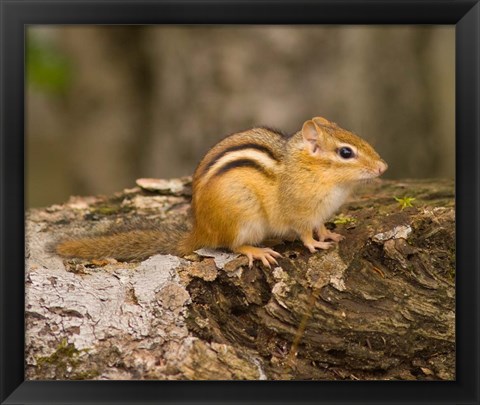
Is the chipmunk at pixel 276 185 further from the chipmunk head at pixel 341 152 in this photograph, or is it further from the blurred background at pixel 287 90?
the blurred background at pixel 287 90

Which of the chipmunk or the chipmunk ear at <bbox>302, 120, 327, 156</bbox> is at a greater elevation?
the chipmunk ear at <bbox>302, 120, 327, 156</bbox>

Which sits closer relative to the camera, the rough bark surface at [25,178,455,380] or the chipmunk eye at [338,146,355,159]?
the rough bark surface at [25,178,455,380]

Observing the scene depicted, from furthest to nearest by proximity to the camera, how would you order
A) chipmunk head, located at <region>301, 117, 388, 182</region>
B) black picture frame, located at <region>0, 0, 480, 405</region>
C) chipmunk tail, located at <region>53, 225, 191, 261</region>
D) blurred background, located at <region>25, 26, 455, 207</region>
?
1. blurred background, located at <region>25, 26, 455, 207</region>
2. chipmunk tail, located at <region>53, 225, 191, 261</region>
3. chipmunk head, located at <region>301, 117, 388, 182</region>
4. black picture frame, located at <region>0, 0, 480, 405</region>

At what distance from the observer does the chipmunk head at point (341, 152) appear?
12.3 ft

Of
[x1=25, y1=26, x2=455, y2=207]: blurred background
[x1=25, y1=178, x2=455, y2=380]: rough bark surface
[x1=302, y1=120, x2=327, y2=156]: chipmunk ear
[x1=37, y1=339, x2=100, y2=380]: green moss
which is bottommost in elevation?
[x1=37, y1=339, x2=100, y2=380]: green moss

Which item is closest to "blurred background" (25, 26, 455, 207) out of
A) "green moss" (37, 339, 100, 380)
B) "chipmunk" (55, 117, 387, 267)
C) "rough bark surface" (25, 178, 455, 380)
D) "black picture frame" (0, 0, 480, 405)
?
"chipmunk" (55, 117, 387, 267)

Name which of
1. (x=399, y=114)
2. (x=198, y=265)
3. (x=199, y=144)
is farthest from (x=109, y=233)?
(x=399, y=114)

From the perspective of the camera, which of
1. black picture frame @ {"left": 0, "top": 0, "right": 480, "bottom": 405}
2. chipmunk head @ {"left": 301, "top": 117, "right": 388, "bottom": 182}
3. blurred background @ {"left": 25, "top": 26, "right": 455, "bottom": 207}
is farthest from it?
blurred background @ {"left": 25, "top": 26, "right": 455, "bottom": 207}

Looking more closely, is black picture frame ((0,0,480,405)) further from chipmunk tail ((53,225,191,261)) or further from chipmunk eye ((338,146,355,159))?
chipmunk tail ((53,225,191,261))

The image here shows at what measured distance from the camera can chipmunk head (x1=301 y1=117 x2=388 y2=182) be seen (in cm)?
373
